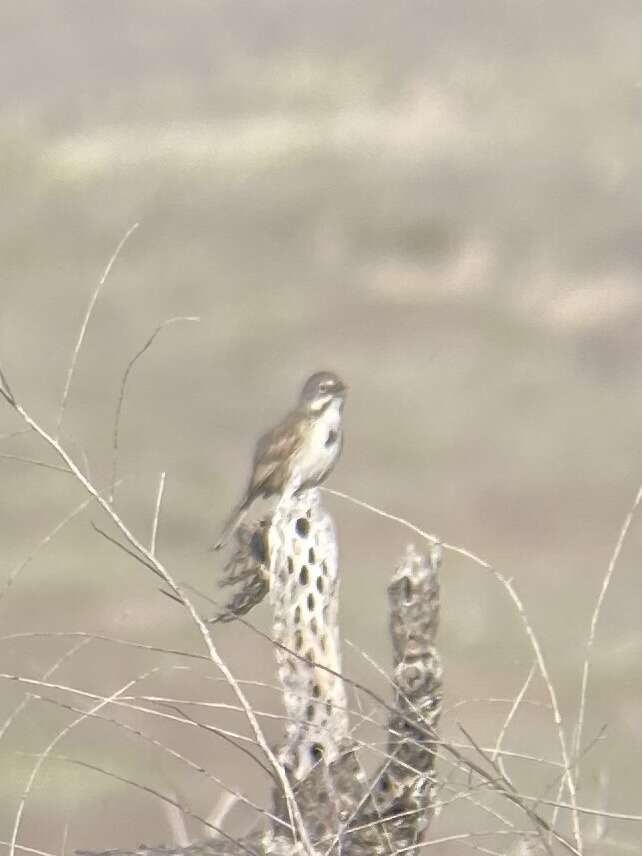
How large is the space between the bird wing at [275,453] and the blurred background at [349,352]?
3.50m

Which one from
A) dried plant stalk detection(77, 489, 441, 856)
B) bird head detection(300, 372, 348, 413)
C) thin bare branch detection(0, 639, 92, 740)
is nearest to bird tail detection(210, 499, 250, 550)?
bird head detection(300, 372, 348, 413)

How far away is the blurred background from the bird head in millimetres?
3422

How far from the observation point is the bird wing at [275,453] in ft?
11.1

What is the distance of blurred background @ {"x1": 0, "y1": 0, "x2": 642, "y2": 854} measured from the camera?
35.3ft

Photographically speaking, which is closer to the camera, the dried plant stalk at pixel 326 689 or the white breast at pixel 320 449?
the dried plant stalk at pixel 326 689

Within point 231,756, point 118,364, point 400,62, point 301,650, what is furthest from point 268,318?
point 301,650

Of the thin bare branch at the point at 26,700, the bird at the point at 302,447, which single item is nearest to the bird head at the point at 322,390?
the bird at the point at 302,447

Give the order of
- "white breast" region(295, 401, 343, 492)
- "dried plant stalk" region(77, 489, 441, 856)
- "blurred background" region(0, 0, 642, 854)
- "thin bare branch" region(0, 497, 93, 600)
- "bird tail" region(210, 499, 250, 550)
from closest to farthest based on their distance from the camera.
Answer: "thin bare branch" region(0, 497, 93, 600), "dried plant stalk" region(77, 489, 441, 856), "white breast" region(295, 401, 343, 492), "bird tail" region(210, 499, 250, 550), "blurred background" region(0, 0, 642, 854)

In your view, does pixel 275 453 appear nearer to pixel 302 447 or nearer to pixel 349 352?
pixel 302 447

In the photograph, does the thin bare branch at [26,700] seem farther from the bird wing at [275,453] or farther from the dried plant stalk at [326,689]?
the bird wing at [275,453]

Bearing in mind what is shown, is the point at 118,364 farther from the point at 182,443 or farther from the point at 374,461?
the point at 374,461

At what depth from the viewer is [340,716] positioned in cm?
285

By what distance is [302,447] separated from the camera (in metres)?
3.35

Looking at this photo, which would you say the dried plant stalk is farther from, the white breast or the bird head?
the bird head
